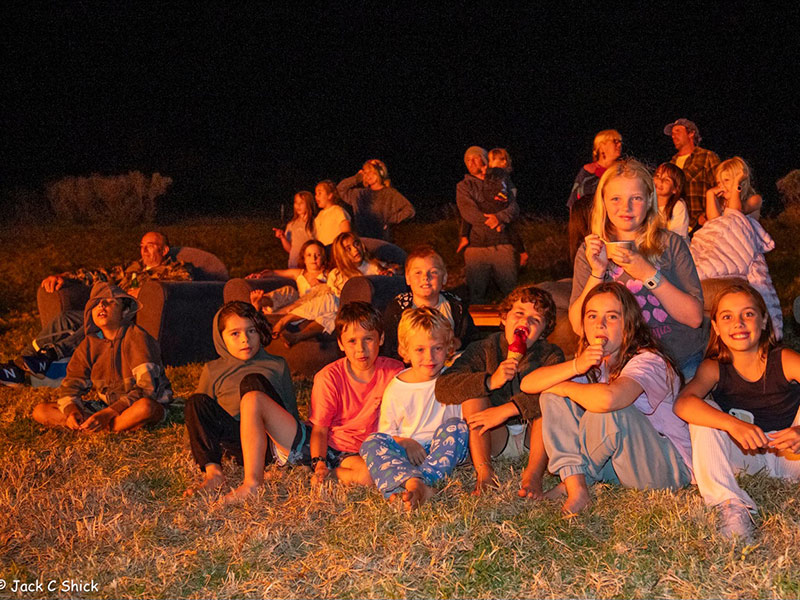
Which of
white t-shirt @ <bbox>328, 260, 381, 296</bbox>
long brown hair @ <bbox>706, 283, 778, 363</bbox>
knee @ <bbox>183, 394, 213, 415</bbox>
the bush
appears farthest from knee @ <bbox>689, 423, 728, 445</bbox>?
the bush

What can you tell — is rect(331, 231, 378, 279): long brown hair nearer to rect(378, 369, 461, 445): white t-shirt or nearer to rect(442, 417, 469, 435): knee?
rect(378, 369, 461, 445): white t-shirt

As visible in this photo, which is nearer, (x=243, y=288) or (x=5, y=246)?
(x=243, y=288)

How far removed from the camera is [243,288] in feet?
25.1

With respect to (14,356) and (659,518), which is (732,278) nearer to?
(659,518)

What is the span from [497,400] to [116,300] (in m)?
2.73

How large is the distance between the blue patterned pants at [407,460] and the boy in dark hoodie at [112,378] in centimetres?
194

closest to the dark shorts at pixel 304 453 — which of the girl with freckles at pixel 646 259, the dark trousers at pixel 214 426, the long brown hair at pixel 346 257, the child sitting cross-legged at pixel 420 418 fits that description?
the dark trousers at pixel 214 426

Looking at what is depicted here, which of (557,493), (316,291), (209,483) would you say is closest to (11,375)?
(316,291)

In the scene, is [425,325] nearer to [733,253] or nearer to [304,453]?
[304,453]

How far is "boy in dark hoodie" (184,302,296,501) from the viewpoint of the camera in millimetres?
4543

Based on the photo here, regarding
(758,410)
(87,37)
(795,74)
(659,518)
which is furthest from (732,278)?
(87,37)

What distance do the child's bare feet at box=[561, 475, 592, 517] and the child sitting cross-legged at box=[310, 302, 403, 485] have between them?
3.90 ft

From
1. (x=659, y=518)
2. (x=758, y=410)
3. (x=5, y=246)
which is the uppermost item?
(x=758, y=410)

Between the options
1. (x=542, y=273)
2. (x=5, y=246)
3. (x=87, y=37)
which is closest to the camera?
(x=542, y=273)
